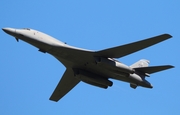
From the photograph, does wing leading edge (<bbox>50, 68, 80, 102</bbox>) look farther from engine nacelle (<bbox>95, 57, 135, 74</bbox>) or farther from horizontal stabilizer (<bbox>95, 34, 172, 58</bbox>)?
horizontal stabilizer (<bbox>95, 34, 172, 58</bbox>)

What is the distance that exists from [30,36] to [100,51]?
6037mm

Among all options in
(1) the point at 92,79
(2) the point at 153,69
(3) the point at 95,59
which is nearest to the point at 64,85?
(1) the point at 92,79

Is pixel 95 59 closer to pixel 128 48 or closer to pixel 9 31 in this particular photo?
pixel 128 48

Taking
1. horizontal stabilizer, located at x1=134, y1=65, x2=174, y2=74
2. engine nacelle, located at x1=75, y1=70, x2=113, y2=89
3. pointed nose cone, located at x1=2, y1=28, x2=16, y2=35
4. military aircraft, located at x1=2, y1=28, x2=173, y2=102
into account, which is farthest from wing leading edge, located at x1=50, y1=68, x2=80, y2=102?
pointed nose cone, located at x1=2, y1=28, x2=16, y2=35

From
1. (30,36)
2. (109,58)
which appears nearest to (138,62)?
(109,58)

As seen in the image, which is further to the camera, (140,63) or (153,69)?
(140,63)

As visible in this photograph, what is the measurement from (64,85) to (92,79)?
4.64 metres

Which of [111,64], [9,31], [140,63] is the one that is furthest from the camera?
[140,63]

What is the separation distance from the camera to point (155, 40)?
91.7ft

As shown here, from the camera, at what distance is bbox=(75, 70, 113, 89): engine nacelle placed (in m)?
32.5

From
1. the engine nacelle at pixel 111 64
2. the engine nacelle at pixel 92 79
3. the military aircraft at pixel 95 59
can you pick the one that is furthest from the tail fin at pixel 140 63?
the engine nacelle at pixel 111 64

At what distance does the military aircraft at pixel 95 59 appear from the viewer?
95.9ft

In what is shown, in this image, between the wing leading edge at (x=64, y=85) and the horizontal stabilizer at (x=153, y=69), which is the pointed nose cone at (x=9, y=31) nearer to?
the wing leading edge at (x=64, y=85)

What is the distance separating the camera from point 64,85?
119ft
